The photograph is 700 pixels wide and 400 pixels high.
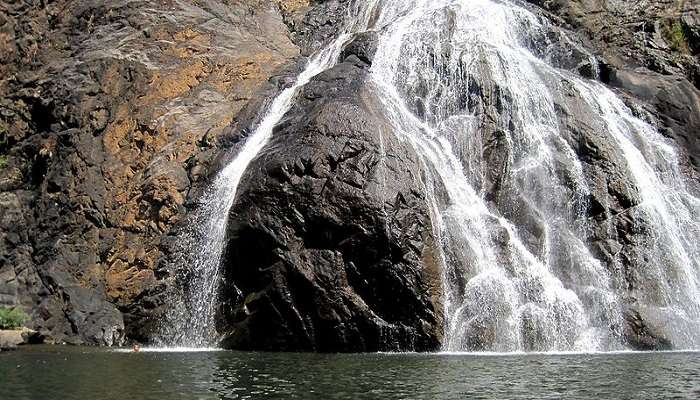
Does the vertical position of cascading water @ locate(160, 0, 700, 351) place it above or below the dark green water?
above

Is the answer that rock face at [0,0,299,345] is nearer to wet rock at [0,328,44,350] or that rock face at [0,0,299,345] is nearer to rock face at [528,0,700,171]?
wet rock at [0,328,44,350]

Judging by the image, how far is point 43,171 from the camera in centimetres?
2855

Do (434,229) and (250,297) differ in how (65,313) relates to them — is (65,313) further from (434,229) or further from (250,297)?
(434,229)

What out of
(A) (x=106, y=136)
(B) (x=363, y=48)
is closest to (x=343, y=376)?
(A) (x=106, y=136)

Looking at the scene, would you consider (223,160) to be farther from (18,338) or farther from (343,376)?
(343,376)

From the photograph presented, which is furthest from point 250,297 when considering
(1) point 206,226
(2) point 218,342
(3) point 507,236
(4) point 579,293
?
(4) point 579,293

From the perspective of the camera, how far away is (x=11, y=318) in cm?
2308

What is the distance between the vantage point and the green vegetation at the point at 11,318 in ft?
75.0

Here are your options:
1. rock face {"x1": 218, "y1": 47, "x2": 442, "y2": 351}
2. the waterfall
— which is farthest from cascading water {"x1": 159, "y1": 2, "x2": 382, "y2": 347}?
the waterfall

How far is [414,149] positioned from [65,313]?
44.9 feet

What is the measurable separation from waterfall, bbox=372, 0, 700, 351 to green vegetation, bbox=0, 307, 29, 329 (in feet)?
46.5

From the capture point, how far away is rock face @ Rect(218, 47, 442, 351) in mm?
20625

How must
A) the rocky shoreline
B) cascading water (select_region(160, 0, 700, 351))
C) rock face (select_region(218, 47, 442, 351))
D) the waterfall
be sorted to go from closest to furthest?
rock face (select_region(218, 47, 442, 351)) < the rocky shoreline < the waterfall < cascading water (select_region(160, 0, 700, 351))

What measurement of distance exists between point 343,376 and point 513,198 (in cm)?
1224
